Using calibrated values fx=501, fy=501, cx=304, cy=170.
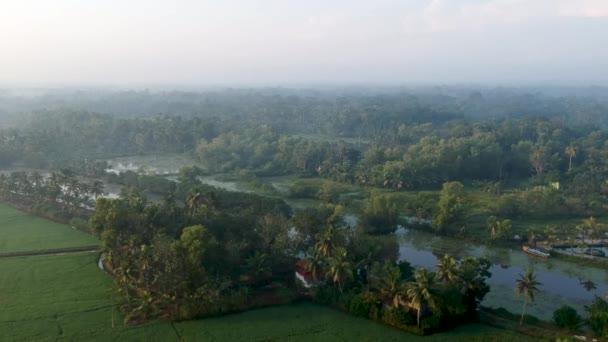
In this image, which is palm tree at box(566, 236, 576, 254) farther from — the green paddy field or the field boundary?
the field boundary

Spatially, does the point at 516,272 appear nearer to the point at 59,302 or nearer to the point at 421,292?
the point at 421,292

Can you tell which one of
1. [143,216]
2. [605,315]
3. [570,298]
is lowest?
[570,298]

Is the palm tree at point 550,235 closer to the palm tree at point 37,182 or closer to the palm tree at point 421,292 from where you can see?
the palm tree at point 421,292

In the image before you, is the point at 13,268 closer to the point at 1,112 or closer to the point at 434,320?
the point at 434,320

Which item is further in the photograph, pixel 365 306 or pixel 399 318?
pixel 365 306

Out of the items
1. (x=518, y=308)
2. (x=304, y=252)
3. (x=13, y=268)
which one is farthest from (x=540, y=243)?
(x=13, y=268)

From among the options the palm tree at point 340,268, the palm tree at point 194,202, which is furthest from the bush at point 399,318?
the palm tree at point 194,202

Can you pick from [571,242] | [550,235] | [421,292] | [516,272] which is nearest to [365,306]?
[421,292]
